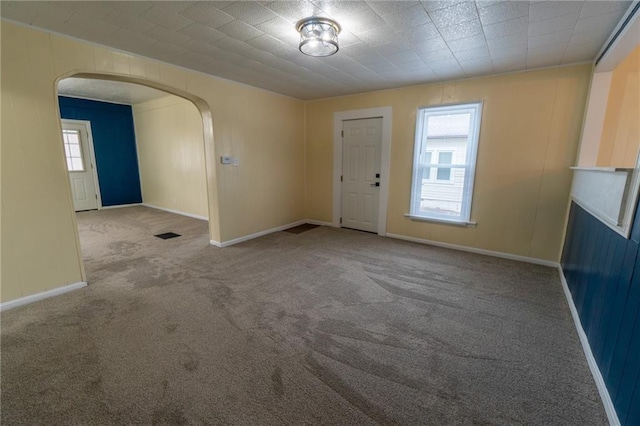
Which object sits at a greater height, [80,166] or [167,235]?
[80,166]

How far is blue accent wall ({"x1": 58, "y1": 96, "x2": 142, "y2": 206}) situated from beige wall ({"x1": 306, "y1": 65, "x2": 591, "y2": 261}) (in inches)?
259

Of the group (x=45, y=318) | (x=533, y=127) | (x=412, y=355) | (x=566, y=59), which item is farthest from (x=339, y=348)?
(x=566, y=59)

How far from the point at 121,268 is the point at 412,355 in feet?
11.3

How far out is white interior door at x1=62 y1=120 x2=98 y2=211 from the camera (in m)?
6.23

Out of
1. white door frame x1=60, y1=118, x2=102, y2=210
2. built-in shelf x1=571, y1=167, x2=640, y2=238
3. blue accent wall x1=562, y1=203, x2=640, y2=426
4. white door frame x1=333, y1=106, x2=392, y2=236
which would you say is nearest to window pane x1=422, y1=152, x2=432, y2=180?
white door frame x1=333, y1=106, x2=392, y2=236

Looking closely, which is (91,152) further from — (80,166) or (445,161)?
(445,161)

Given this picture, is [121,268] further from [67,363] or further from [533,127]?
[533,127]

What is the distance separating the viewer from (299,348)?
77.2 inches

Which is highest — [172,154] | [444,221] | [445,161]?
[172,154]

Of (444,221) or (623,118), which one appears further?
(444,221)

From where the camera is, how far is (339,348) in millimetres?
1966

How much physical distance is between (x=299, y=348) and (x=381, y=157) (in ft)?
11.6

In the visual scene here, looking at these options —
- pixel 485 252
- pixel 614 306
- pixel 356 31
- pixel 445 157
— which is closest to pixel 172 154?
pixel 356 31

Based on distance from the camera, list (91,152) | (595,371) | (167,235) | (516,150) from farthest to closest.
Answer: (91,152) → (167,235) → (516,150) → (595,371)
